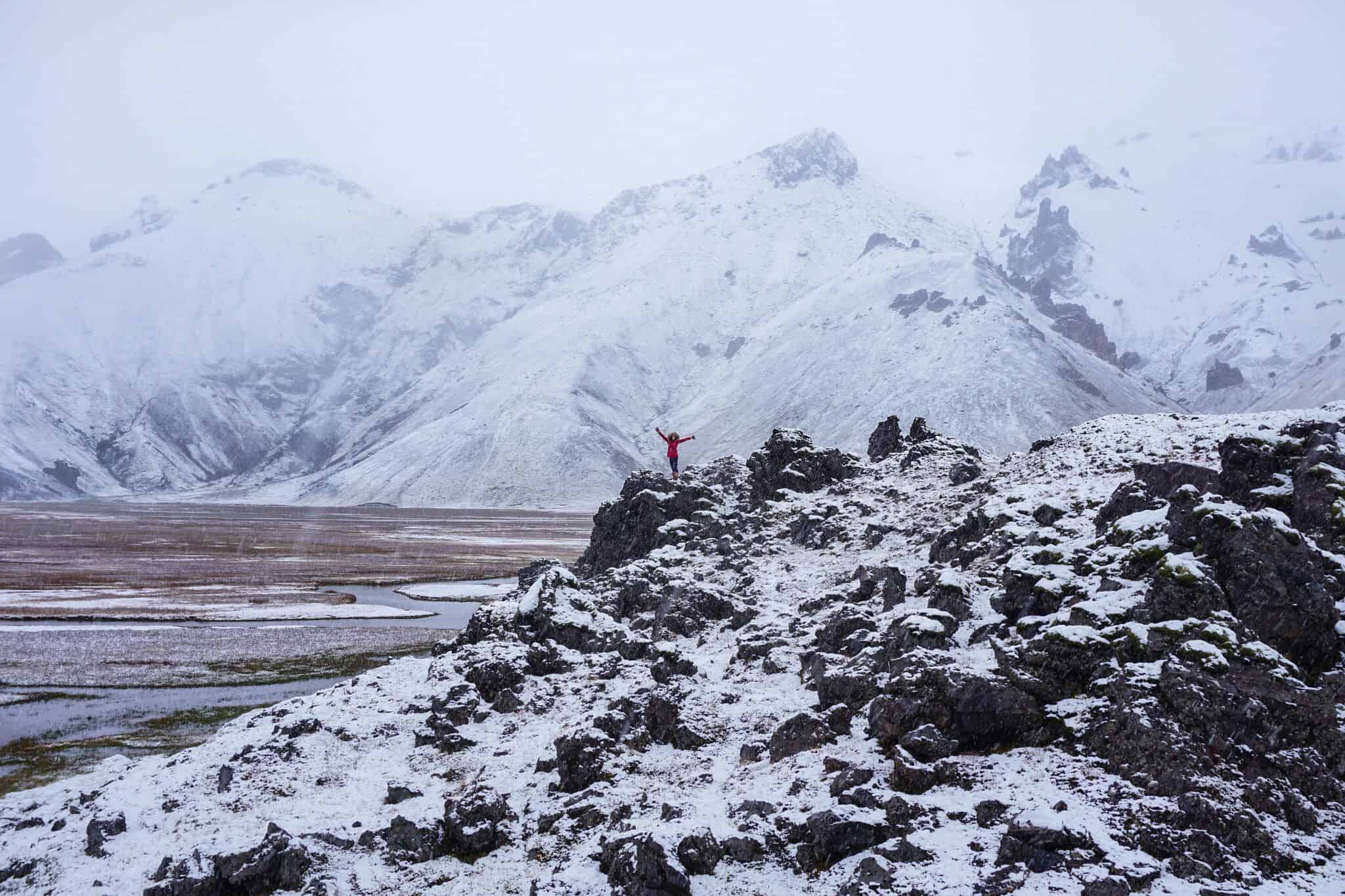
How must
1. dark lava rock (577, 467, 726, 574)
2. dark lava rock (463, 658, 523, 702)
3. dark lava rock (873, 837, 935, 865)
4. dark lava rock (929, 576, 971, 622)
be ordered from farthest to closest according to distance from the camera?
dark lava rock (577, 467, 726, 574), dark lava rock (463, 658, 523, 702), dark lava rock (929, 576, 971, 622), dark lava rock (873, 837, 935, 865)

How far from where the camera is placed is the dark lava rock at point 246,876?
19.3 metres

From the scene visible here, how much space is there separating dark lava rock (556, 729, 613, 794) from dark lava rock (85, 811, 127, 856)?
445 inches

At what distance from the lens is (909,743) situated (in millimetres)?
20094

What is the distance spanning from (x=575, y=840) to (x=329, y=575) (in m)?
74.5

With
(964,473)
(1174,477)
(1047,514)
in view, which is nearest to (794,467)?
(964,473)

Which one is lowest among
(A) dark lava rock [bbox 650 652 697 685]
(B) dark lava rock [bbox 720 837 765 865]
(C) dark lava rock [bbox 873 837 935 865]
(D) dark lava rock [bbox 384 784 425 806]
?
(D) dark lava rock [bbox 384 784 425 806]

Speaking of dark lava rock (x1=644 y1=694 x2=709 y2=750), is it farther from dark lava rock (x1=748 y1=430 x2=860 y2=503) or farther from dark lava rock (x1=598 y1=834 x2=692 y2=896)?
dark lava rock (x1=748 y1=430 x2=860 y2=503)

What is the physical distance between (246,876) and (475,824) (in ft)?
16.7

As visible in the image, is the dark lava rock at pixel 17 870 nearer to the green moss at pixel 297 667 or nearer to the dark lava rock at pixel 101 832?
the dark lava rock at pixel 101 832

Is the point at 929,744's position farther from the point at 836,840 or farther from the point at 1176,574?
the point at 1176,574

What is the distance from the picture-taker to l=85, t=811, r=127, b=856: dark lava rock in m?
21.4

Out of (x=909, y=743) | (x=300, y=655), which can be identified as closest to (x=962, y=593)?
(x=909, y=743)

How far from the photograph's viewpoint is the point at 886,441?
52.8 metres

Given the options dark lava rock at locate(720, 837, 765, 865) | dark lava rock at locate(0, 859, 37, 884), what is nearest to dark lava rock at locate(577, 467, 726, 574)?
dark lava rock at locate(720, 837, 765, 865)
